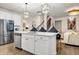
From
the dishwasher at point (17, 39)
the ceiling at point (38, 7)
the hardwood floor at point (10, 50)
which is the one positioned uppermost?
the ceiling at point (38, 7)

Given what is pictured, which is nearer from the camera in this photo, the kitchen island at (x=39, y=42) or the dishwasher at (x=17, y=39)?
the kitchen island at (x=39, y=42)

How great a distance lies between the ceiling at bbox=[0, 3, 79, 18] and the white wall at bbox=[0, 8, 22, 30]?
2.5 inches

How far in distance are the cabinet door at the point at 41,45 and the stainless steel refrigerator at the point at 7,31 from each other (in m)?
0.45

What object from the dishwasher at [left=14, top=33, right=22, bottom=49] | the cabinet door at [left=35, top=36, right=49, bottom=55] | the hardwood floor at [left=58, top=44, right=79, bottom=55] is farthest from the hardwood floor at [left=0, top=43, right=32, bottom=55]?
the hardwood floor at [left=58, top=44, right=79, bottom=55]

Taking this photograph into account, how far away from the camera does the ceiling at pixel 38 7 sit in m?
1.36

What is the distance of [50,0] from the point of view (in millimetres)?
1364

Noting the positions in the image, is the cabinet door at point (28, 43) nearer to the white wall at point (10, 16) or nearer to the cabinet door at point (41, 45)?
the cabinet door at point (41, 45)

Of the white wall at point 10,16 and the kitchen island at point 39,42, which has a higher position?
the white wall at point 10,16

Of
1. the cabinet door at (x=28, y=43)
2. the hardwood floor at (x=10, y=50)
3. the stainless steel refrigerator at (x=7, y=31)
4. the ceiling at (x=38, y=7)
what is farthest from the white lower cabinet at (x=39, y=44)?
the ceiling at (x=38, y=7)

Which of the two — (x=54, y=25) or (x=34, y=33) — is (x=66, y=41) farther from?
(x=34, y=33)

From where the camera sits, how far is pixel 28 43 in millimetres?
1536

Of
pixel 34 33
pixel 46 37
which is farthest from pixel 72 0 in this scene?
pixel 34 33

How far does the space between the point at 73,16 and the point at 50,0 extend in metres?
0.46

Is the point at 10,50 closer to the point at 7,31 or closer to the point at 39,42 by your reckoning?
the point at 7,31
